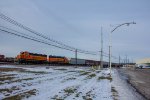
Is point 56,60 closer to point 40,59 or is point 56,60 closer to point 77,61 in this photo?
point 40,59

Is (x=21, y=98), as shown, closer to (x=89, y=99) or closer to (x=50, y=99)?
(x=50, y=99)

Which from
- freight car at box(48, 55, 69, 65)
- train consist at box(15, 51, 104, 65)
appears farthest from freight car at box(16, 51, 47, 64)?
freight car at box(48, 55, 69, 65)

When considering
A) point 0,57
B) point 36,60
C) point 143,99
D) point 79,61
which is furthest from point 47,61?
point 143,99

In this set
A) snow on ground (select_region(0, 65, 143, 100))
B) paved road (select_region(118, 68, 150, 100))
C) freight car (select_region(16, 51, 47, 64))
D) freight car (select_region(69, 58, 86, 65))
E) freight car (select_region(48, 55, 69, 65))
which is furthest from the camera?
freight car (select_region(69, 58, 86, 65))

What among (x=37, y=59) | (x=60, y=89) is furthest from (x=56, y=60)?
(x=60, y=89)

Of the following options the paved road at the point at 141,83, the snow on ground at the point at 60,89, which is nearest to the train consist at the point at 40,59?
the paved road at the point at 141,83

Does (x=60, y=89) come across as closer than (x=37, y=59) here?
Yes

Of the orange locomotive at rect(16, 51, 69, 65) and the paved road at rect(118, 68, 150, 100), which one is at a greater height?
the orange locomotive at rect(16, 51, 69, 65)

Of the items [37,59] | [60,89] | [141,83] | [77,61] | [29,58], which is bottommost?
[141,83]

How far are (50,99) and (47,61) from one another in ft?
279

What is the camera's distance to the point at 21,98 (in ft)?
44.7

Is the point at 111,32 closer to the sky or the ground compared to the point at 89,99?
closer to the sky

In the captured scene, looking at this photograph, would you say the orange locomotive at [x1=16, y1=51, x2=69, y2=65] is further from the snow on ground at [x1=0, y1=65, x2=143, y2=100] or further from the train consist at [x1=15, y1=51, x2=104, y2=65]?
the snow on ground at [x1=0, y1=65, x2=143, y2=100]

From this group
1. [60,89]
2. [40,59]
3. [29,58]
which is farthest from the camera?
[40,59]
